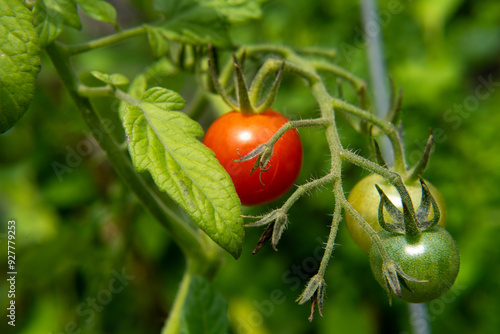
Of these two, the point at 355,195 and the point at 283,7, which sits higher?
the point at 355,195

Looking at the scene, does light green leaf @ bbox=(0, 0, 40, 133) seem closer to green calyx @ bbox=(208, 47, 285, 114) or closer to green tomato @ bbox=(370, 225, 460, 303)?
green calyx @ bbox=(208, 47, 285, 114)

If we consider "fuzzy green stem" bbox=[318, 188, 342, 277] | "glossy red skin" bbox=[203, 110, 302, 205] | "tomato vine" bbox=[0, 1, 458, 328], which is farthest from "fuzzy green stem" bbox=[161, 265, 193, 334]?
"fuzzy green stem" bbox=[318, 188, 342, 277]

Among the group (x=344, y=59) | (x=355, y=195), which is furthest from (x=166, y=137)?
(x=344, y=59)

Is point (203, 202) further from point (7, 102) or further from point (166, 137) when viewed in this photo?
point (7, 102)

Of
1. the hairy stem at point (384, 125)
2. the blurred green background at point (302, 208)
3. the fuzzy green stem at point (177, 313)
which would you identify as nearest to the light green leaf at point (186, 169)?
the hairy stem at point (384, 125)

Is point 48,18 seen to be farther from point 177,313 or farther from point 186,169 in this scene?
point 177,313

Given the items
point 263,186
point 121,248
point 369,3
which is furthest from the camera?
point 121,248
